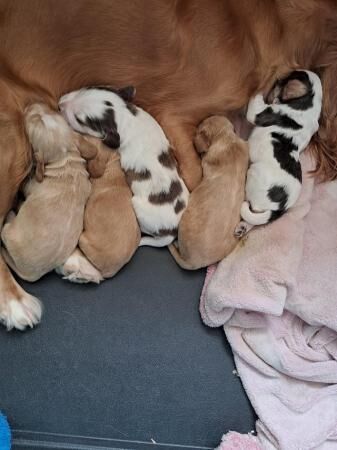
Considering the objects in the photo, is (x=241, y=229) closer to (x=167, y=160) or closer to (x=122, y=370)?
(x=167, y=160)

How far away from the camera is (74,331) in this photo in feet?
5.40

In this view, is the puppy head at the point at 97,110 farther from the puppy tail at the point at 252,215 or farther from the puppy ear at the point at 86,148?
the puppy tail at the point at 252,215

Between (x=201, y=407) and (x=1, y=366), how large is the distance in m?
0.52

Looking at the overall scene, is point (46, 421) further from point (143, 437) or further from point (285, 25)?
point (285, 25)

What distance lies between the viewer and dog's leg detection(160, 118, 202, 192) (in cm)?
179

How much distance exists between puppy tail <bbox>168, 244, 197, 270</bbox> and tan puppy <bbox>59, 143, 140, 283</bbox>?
0.39 ft

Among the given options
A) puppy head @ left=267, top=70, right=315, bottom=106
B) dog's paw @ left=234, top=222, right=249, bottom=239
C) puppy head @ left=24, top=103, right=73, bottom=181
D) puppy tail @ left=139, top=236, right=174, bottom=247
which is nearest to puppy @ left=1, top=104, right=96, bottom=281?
puppy head @ left=24, top=103, right=73, bottom=181

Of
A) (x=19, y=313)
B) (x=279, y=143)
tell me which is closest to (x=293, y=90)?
(x=279, y=143)

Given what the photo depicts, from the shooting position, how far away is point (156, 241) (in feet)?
5.70

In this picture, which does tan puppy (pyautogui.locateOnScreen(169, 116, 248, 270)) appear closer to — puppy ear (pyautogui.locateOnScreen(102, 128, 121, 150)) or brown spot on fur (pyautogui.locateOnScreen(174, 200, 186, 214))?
brown spot on fur (pyautogui.locateOnScreen(174, 200, 186, 214))

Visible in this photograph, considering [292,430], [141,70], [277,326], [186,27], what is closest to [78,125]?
[141,70]

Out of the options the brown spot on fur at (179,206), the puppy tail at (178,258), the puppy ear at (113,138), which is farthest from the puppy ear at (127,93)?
the puppy tail at (178,258)

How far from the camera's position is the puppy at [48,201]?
1.56 metres

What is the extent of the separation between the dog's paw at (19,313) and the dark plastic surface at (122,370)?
0.03 metres
